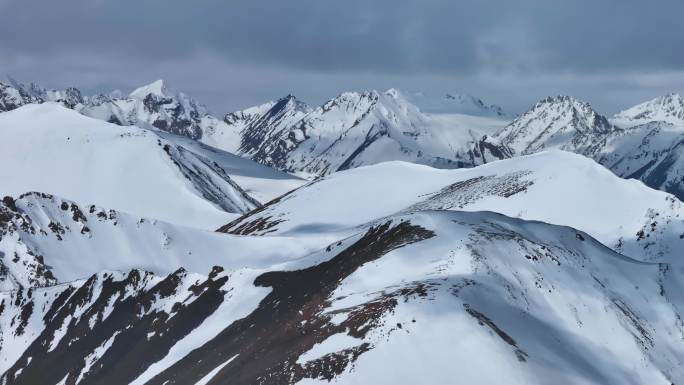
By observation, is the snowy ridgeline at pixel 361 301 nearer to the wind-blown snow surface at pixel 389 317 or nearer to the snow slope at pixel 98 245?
the wind-blown snow surface at pixel 389 317

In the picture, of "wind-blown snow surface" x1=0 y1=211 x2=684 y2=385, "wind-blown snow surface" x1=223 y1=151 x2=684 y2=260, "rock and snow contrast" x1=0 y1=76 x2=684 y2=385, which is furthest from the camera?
"wind-blown snow surface" x1=223 y1=151 x2=684 y2=260

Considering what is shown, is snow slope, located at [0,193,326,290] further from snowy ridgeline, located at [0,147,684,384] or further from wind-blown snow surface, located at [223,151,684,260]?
wind-blown snow surface, located at [223,151,684,260]

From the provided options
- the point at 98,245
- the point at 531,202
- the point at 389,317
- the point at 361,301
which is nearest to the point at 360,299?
the point at 361,301

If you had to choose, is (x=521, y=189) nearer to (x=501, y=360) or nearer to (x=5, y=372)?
(x=5, y=372)

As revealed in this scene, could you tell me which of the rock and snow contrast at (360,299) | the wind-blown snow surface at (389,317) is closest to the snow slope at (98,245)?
the rock and snow contrast at (360,299)

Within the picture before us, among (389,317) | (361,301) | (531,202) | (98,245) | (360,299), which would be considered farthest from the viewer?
(531,202)

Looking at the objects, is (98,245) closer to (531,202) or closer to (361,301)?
(531,202)

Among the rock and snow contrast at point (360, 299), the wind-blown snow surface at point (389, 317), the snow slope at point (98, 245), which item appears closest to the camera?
the wind-blown snow surface at point (389, 317)

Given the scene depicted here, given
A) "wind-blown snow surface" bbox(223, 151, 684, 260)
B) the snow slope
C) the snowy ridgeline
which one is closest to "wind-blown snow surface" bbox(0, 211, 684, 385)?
the snowy ridgeline
